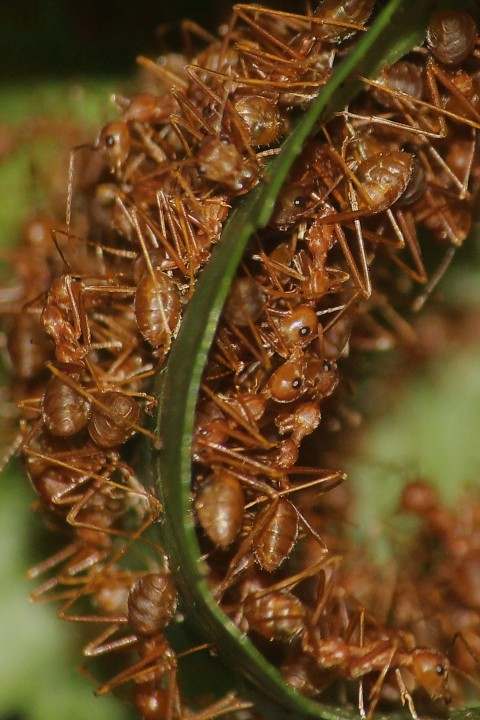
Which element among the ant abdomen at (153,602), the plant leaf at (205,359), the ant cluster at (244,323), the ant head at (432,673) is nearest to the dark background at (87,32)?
the ant cluster at (244,323)

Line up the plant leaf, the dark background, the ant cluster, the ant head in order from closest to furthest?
the plant leaf < the ant cluster < the ant head < the dark background

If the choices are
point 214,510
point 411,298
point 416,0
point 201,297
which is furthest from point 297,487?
point 416,0

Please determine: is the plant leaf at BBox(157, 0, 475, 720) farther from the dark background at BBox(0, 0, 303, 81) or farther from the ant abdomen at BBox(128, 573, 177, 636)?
the dark background at BBox(0, 0, 303, 81)

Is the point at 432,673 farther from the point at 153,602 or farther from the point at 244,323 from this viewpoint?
the point at 244,323

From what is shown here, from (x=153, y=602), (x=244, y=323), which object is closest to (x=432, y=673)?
(x=153, y=602)

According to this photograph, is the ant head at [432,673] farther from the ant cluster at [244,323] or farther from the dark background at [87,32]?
the dark background at [87,32]

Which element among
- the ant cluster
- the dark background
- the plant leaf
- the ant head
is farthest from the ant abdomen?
the dark background

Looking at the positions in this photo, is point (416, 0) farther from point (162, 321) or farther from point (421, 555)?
point (421, 555)
